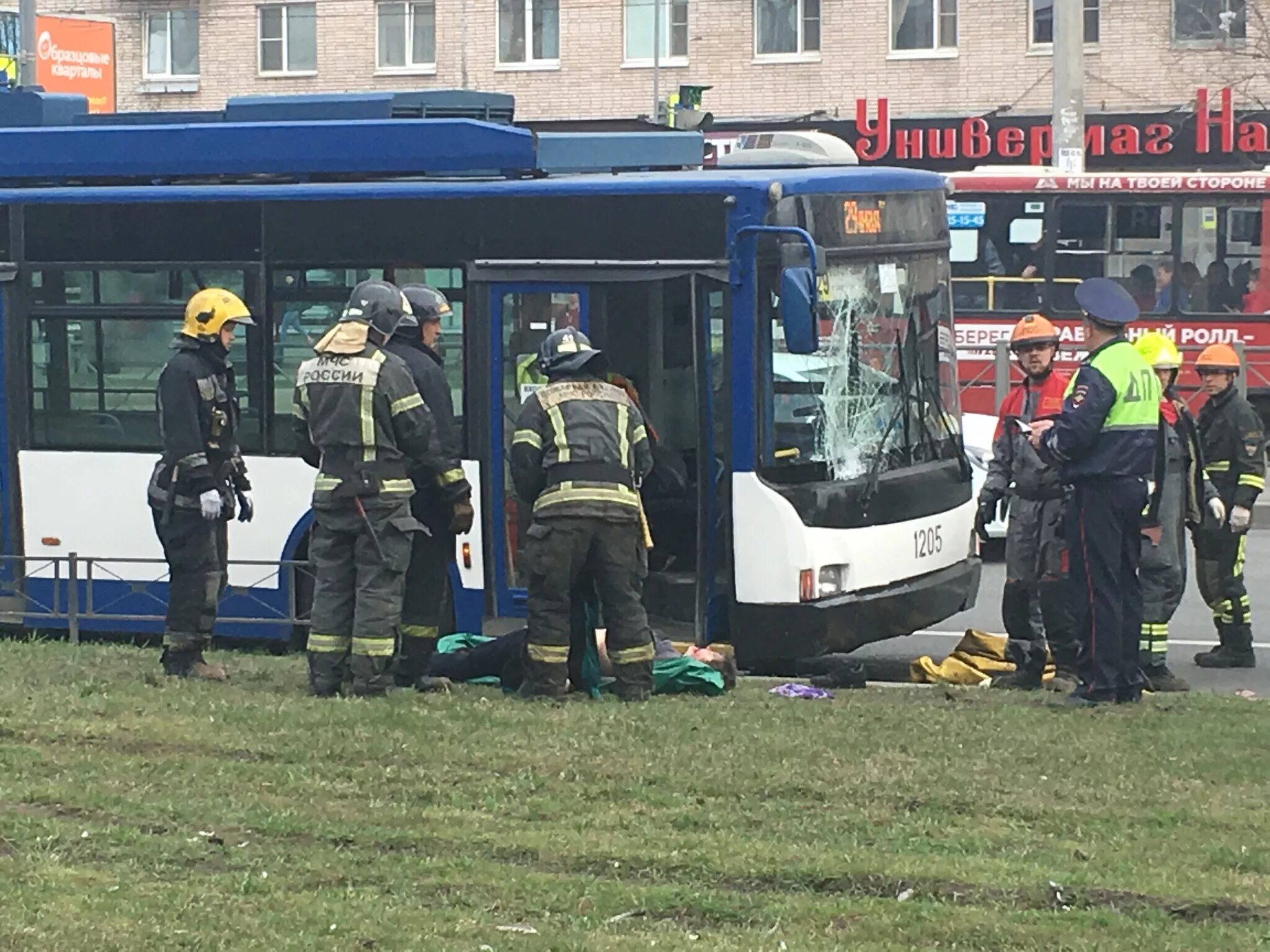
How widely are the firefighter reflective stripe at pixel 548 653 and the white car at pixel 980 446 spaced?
265 inches

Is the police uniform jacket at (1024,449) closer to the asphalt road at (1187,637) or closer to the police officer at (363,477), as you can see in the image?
the asphalt road at (1187,637)

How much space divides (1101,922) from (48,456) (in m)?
7.83

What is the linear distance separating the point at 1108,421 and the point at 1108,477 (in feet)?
0.79

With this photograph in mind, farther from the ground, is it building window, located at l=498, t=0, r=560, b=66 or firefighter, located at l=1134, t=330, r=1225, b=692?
building window, located at l=498, t=0, r=560, b=66

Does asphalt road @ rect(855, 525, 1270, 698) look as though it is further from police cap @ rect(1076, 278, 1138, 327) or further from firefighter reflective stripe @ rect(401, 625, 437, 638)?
firefighter reflective stripe @ rect(401, 625, 437, 638)

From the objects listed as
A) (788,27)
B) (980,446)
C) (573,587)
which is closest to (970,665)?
(573,587)

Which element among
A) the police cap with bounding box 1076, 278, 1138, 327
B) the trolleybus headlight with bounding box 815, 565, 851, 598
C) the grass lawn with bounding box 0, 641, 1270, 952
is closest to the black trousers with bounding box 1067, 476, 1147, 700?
the grass lawn with bounding box 0, 641, 1270, 952

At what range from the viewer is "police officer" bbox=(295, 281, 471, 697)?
9.21m

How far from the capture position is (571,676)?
9.69 metres

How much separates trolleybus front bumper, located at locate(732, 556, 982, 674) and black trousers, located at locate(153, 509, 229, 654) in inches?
98.2

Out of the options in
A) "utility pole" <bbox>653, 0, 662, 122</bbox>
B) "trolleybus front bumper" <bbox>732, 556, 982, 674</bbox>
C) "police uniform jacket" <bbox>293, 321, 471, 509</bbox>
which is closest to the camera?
"police uniform jacket" <bbox>293, 321, 471, 509</bbox>

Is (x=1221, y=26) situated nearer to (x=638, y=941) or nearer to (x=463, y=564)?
(x=463, y=564)

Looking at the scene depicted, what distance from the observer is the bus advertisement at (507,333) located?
1048 centimetres

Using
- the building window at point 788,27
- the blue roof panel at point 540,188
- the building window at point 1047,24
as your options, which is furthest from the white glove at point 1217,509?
the building window at point 788,27
